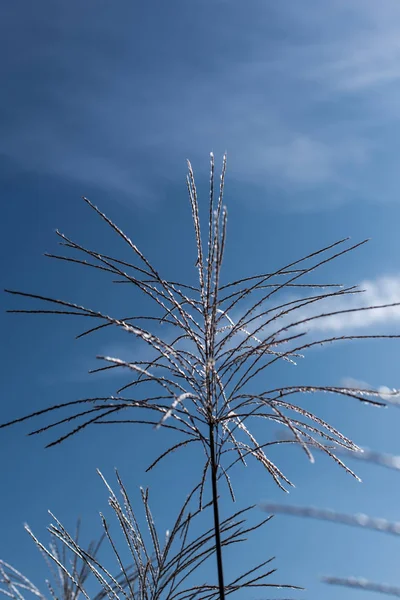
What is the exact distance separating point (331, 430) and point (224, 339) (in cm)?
51

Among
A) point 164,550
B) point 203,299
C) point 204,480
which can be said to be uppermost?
point 203,299

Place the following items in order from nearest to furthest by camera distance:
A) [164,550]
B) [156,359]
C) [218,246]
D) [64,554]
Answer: [218,246] → [156,359] → [164,550] → [64,554]

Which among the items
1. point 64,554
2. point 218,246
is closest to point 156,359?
point 218,246

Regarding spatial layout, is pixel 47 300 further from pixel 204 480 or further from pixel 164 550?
pixel 164 550

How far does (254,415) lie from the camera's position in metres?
2.29

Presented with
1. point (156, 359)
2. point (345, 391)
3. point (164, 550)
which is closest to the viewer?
point (345, 391)

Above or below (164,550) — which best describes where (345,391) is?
above

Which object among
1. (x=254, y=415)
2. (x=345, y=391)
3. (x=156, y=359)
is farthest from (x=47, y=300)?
(x=345, y=391)

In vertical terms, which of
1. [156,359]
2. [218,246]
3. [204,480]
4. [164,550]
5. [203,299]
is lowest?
[164,550]

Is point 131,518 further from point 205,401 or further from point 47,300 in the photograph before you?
point 47,300

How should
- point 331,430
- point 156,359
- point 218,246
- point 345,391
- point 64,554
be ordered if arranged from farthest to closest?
point 64,554, point 156,359, point 331,430, point 218,246, point 345,391

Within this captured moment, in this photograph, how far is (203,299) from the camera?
2.29 metres

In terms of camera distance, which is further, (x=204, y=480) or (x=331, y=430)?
(x=204, y=480)

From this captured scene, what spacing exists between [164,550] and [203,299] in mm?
1443
